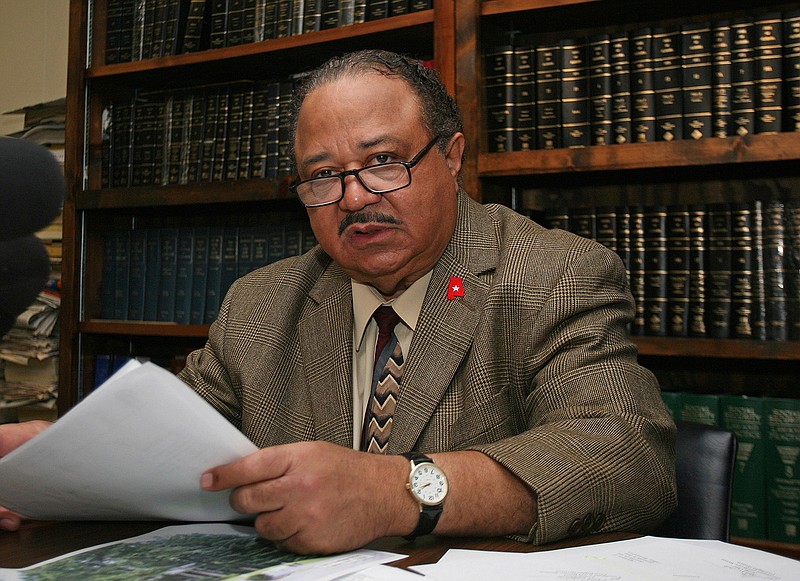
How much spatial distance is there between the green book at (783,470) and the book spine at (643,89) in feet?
2.16

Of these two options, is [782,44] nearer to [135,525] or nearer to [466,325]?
[466,325]

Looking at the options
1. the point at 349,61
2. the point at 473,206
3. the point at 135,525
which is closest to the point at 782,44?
the point at 473,206

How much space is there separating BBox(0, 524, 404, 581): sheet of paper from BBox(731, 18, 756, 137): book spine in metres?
1.37

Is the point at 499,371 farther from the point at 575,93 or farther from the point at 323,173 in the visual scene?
the point at 575,93

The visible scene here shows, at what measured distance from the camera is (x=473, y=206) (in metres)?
1.40

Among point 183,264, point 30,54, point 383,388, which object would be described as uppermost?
point 30,54

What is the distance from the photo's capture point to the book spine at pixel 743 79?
171 centimetres

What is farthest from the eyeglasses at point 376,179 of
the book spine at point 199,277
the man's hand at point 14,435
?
the book spine at point 199,277

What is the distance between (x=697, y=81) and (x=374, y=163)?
0.88 metres

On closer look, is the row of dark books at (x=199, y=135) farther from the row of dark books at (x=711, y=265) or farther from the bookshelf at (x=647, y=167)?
the row of dark books at (x=711, y=265)

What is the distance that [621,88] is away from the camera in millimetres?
1822

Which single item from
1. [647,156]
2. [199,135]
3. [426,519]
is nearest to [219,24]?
[199,135]

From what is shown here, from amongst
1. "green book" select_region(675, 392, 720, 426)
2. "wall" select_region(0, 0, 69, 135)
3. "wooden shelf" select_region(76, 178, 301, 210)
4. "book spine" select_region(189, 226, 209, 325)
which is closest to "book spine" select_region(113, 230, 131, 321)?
"wooden shelf" select_region(76, 178, 301, 210)

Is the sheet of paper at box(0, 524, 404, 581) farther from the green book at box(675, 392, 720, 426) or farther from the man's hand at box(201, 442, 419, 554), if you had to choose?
the green book at box(675, 392, 720, 426)
